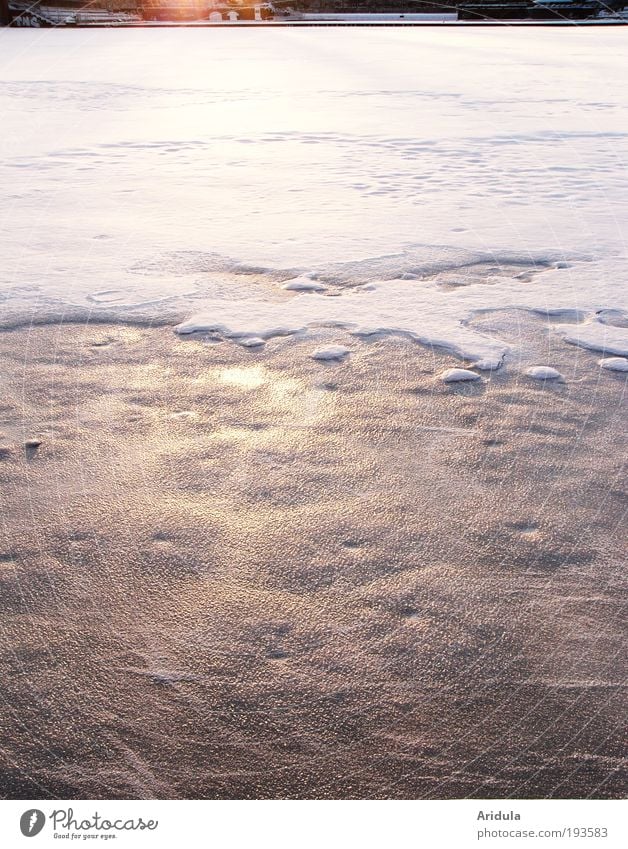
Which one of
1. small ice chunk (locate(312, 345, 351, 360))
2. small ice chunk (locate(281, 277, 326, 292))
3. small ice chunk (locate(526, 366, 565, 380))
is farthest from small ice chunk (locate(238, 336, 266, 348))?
small ice chunk (locate(526, 366, 565, 380))

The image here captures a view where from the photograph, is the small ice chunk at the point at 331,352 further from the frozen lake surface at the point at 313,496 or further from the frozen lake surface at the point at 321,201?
the frozen lake surface at the point at 321,201

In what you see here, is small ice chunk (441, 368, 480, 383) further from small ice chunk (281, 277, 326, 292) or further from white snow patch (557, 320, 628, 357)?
small ice chunk (281, 277, 326, 292)

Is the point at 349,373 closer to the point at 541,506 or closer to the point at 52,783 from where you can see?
the point at 541,506

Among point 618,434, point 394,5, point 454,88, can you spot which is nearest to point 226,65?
point 454,88

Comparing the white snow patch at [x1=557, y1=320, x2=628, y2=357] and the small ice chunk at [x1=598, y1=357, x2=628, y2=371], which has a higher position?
the white snow patch at [x1=557, y1=320, x2=628, y2=357]

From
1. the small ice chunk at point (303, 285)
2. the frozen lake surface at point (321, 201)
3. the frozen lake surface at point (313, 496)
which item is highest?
the frozen lake surface at point (321, 201)

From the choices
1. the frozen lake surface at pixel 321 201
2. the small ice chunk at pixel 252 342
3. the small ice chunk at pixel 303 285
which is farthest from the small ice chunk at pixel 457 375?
the small ice chunk at pixel 303 285
